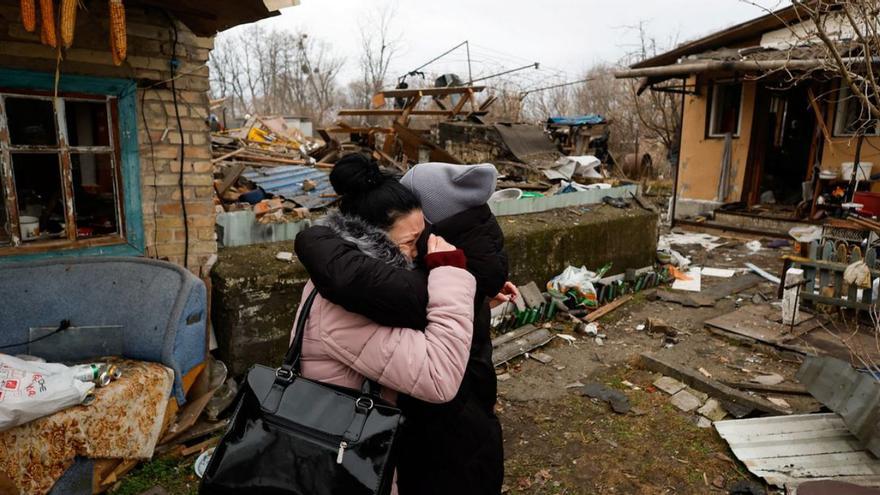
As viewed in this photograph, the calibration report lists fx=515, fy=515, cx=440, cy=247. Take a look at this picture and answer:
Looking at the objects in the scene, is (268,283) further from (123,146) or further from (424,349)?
(424,349)

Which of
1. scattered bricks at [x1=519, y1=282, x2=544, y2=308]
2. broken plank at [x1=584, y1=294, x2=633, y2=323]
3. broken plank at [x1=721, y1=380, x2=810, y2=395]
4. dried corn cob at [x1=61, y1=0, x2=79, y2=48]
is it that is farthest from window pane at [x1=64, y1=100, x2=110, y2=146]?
broken plank at [x1=721, y1=380, x2=810, y2=395]

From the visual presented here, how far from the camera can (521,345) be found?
5.44 m

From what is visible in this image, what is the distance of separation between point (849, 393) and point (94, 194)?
17.4 feet

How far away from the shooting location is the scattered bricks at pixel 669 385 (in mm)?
4512

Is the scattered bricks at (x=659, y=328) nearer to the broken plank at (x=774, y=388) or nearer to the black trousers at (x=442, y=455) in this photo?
the broken plank at (x=774, y=388)

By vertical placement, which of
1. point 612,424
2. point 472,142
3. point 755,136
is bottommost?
point 612,424

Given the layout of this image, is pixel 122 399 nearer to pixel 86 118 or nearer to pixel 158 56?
pixel 86 118

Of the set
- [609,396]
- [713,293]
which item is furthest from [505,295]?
[713,293]

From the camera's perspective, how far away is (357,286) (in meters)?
1.39

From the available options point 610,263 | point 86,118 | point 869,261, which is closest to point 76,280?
point 86,118

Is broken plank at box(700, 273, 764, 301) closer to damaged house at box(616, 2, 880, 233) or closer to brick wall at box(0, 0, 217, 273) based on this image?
damaged house at box(616, 2, 880, 233)

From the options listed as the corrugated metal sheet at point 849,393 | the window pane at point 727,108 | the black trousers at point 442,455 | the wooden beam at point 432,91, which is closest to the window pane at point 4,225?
the black trousers at point 442,455

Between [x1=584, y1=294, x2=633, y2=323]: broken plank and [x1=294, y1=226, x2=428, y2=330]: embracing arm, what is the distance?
16.9ft

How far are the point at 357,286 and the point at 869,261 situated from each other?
6510 millimetres
